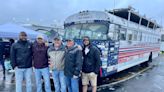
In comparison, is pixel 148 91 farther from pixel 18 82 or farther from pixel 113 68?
pixel 18 82

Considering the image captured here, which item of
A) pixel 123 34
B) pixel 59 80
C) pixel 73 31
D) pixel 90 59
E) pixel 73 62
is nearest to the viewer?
pixel 73 62

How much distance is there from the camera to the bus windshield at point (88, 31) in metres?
7.92

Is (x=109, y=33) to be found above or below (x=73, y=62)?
above

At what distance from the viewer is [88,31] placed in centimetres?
829

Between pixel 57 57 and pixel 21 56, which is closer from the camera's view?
pixel 21 56

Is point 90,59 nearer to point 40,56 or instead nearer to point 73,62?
point 73,62

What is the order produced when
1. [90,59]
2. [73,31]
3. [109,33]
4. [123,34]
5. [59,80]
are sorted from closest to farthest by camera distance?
[90,59]
[59,80]
[109,33]
[73,31]
[123,34]

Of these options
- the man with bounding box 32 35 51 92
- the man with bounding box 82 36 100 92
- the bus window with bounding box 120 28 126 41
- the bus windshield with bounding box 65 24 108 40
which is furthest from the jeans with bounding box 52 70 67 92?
the bus window with bounding box 120 28 126 41

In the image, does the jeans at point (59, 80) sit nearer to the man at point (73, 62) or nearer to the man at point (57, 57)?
the man at point (57, 57)

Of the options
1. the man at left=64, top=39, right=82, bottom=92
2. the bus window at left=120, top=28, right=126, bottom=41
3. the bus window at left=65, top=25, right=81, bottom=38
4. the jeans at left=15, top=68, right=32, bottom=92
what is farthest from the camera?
the bus window at left=120, top=28, right=126, bottom=41

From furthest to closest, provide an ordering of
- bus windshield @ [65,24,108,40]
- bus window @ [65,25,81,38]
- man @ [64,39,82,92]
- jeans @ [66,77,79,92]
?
bus window @ [65,25,81,38] → bus windshield @ [65,24,108,40] → jeans @ [66,77,79,92] → man @ [64,39,82,92]

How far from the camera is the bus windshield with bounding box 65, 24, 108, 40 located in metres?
7.92

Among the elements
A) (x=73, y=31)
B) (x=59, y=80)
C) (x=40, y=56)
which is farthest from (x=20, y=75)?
(x=73, y=31)

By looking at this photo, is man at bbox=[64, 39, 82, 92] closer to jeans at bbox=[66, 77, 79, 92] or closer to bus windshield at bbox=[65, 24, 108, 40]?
jeans at bbox=[66, 77, 79, 92]
